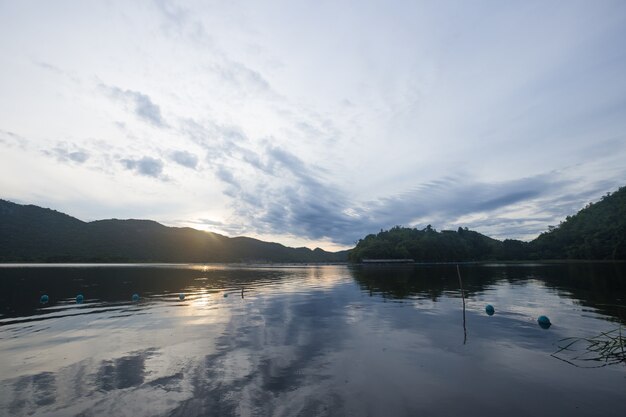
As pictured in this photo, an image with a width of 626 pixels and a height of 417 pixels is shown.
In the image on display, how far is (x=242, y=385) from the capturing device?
45.2 ft

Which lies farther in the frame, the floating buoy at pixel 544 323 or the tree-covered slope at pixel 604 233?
the tree-covered slope at pixel 604 233

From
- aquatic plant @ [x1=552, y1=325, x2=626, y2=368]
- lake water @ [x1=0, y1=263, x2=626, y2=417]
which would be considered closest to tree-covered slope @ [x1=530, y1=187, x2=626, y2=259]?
lake water @ [x1=0, y1=263, x2=626, y2=417]

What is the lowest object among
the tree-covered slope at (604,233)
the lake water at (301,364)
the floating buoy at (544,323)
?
the lake water at (301,364)

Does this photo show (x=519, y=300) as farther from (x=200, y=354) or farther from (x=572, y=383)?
(x=200, y=354)

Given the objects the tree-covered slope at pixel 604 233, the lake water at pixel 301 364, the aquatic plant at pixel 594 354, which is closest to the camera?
the lake water at pixel 301 364

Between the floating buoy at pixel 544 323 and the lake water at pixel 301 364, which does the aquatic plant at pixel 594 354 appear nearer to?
the lake water at pixel 301 364

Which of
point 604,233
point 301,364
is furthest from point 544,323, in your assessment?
point 604,233

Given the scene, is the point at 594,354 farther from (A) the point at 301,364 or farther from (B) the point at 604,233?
(B) the point at 604,233

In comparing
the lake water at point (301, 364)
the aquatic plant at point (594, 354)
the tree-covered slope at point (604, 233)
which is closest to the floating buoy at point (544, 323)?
the lake water at point (301, 364)

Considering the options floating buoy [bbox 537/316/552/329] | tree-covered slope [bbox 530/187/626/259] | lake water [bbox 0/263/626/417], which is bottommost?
lake water [bbox 0/263/626/417]

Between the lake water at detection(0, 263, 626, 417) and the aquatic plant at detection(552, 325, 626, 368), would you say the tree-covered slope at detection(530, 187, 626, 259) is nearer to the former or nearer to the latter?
the lake water at detection(0, 263, 626, 417)

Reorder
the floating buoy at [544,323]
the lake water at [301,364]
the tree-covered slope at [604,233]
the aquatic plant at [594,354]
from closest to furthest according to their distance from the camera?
1. the lake water at [301,364]
2. the aquatic plant at [594,354]
3. the floating buoy at [544,323]
4. the tree-covered slope at [604,233]

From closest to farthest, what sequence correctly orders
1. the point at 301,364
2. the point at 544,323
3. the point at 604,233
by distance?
the point at 301,364 → the point at 544,323 → the point at 604,233

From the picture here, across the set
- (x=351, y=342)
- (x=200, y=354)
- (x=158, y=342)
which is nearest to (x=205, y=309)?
(x=158, y=342)
